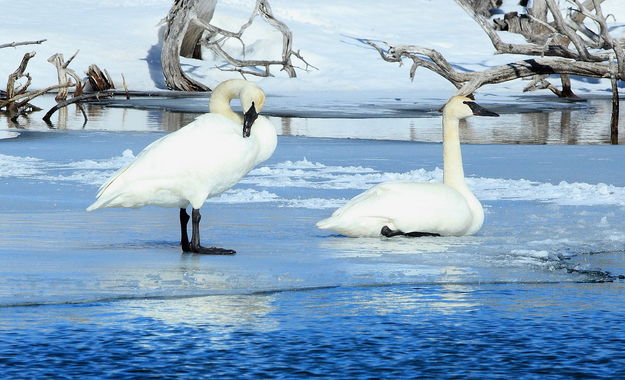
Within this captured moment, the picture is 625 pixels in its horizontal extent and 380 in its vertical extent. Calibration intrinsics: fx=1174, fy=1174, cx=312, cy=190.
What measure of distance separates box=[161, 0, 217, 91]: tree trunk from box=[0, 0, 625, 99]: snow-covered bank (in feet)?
5.48

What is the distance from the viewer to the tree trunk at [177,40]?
106 ft

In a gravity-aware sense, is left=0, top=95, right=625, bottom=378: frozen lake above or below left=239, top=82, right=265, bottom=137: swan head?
below

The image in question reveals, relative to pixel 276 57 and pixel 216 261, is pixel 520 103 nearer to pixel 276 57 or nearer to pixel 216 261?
pixel 276 57

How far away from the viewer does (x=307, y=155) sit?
1377 centimetres

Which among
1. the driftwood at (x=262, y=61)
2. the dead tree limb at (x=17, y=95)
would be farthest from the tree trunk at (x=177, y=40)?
the dead tree limb at (x=17, y=95)

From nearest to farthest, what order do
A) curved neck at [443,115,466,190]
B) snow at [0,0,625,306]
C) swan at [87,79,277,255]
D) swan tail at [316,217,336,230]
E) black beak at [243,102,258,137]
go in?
snow at [0,0,625,306] < swan at [87,79,277,255] < black beak at [243,102,258,137] < swan tail at [316,217,336,230] < curved neck at [443,115,466,190]

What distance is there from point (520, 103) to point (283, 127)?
9.77 metres

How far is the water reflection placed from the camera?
18.1 m

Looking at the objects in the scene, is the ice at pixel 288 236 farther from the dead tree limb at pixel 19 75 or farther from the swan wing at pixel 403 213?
the dead tree limb at pixel 19 75

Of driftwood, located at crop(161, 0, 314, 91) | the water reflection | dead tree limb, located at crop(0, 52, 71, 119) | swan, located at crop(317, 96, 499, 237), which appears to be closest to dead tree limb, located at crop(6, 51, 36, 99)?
dead tree limb, located at crop(0, 52, 71, 119)

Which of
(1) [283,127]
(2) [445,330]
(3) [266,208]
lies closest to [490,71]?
(1) [283,127]

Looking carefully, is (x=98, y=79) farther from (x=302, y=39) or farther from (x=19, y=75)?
(x=302, y=39)

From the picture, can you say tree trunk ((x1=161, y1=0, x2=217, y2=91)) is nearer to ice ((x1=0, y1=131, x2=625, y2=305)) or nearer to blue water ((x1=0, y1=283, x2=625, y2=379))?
ice ((x1=0, y1=131, x2=625, y2=305))

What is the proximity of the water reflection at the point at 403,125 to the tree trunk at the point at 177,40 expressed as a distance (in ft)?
24.5
